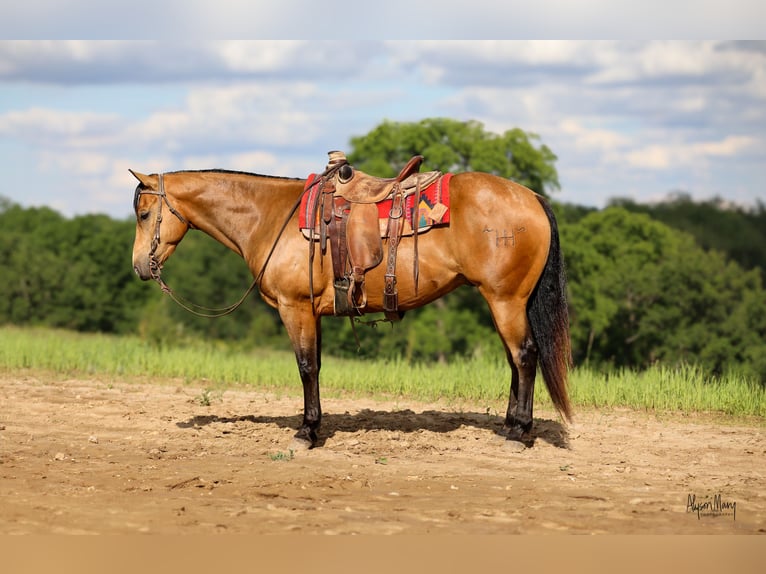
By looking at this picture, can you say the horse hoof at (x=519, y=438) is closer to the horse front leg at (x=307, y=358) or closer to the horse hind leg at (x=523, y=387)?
the horse hind leg at (x=523, y=387)

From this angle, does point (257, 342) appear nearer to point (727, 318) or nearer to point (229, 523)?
point (727, 318)

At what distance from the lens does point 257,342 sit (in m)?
34.3

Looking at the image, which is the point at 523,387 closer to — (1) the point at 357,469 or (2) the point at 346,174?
(1) the point at 357,469

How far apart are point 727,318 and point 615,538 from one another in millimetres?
25603

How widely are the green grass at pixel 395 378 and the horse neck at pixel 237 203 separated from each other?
90.5 inches

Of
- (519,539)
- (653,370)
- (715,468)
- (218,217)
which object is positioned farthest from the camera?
(653,370)

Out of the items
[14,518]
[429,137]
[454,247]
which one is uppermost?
[429,137]

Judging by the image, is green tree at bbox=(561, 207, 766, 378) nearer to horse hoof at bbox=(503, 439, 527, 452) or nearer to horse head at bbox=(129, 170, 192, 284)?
horse hoof at bbox=(503, 439, 527, 452)

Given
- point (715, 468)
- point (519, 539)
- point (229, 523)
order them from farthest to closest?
point (715, 468), point (229, 523), point (519, 539)

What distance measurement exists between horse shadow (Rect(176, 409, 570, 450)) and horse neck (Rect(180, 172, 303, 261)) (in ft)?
5.75

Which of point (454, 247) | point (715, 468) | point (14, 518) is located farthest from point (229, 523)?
point (715, 468)

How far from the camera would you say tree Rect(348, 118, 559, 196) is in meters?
27.7

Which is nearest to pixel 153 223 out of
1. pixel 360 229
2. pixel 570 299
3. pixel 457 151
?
pixel 360 229

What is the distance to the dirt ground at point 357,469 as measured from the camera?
536 cm
